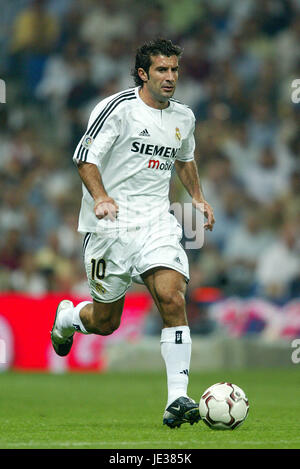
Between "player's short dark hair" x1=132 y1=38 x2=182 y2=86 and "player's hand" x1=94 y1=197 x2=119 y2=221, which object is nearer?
"player's hand" x1=94 y1=197 x2=119 y2=221

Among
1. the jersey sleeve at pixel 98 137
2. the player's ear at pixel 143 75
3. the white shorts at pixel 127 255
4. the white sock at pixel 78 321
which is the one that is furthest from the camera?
the white sock at pixel 78 321

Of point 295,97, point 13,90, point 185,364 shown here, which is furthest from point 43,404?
point 13,90

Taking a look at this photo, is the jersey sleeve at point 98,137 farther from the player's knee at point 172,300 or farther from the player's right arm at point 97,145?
the player's knee at point 172,300

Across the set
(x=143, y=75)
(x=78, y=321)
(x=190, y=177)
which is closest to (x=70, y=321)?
(x=78, y=321)

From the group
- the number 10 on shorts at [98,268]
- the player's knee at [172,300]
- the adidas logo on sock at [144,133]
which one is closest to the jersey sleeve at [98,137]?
the adidas logo on sock at [144,133]

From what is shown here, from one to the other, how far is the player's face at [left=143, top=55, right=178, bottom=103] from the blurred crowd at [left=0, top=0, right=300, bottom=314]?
6938mm

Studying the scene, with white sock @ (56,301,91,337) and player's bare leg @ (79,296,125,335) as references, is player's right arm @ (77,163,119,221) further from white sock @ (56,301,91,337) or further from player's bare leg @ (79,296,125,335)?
white sock @ (56,301,91,337)

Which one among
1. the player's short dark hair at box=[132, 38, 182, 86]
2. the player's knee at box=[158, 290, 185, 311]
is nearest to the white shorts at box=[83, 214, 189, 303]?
the player's knee at box=[158, 290, 185, 311]

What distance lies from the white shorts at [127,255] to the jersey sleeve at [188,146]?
0.65 meters

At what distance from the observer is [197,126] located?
1583 centimetres

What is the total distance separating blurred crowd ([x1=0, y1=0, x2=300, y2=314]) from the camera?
14734 mm

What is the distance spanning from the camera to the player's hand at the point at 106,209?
635 cm

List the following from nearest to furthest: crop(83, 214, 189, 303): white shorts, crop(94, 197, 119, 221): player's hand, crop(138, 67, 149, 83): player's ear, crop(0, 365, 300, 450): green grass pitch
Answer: crop(0, 365, 300, 450): green grass pitch
crop(94, 197, 119, 221): player's hand
crop(83, 214, 189, 303): white shorts
crop(138, 67, 149, 83): player's ear

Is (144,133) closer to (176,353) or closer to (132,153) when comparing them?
(132,153)
